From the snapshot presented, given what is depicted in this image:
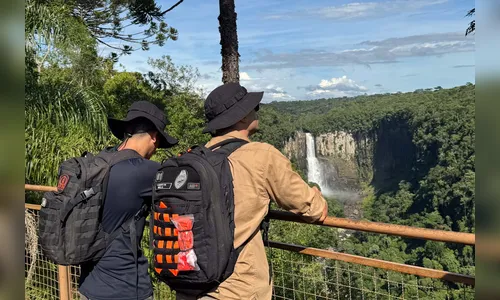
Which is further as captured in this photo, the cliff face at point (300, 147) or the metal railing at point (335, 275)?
the cliff face at point (300, 147)

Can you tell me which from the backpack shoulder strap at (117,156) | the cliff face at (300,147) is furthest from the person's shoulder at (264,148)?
the cliff face at (300,147)

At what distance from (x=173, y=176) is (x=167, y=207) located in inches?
4.7

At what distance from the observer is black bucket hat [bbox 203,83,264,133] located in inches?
72.6

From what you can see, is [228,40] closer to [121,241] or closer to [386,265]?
[121,241]

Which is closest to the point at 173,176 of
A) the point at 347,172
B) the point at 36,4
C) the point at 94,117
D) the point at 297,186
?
the point at 297,186

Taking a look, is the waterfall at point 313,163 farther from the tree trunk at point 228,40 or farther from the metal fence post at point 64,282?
the metal fence post at point 64,282

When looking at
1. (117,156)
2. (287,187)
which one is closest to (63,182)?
(117,156)

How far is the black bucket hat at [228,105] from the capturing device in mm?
1844

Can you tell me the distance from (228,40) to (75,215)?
4.31 metres

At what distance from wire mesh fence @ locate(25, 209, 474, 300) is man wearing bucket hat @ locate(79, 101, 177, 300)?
1.48ft

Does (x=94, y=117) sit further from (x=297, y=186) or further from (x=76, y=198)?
(x=297, y=186)

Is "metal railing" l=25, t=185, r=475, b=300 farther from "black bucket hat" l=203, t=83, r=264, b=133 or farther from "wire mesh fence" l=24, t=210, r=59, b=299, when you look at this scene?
"black bucket hat" l=203, t=83, r=264, b=133

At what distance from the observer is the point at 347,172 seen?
66062 mm

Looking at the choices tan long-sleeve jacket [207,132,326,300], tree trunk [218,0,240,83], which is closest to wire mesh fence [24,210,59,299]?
tan long-sleeve jacket [207,132,326,300]
